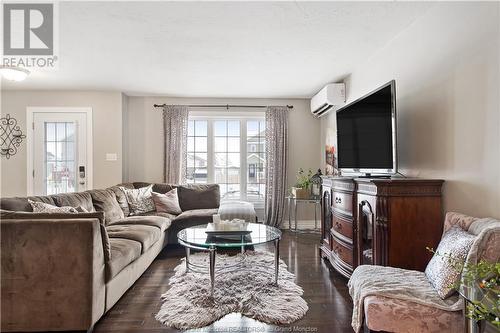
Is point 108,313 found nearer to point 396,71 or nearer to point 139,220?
point 139,220

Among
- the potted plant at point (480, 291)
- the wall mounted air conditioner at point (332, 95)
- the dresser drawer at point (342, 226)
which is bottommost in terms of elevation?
the dresser drawer at point (342, 226)

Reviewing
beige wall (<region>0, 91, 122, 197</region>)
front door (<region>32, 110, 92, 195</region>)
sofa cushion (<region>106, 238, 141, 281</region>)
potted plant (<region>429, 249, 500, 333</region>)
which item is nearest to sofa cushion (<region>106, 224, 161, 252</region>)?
sofa cushion (<region>106, 238, 141, 281</region>)

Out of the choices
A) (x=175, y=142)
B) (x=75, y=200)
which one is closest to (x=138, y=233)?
(x=75, y=200)

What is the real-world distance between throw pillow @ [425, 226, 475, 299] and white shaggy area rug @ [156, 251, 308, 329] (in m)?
1.02

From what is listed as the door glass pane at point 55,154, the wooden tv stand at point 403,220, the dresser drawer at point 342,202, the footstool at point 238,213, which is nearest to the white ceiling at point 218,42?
the door glass pane at point 55,154

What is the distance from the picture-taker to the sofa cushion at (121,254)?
7.17 ft

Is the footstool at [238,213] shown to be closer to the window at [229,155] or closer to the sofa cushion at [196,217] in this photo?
the sofa cushion at [196,217]

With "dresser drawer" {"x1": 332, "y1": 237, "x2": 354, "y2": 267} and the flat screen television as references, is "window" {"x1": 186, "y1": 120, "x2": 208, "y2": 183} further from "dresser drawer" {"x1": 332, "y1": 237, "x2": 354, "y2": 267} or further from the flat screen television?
"dresser drawer" {"x1": 332, "y1": 237, "x2": 354, "y2": 267}

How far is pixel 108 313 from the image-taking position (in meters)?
2.28

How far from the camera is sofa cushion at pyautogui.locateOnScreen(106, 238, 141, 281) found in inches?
86.0

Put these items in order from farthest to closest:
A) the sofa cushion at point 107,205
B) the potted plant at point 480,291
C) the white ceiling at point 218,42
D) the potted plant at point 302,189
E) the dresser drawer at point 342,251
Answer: the potted plant at point 302,189, the sofa cushion at point 107,205, the dresser drawer at point 342,251, the white ceiling at point 218,42, the potted plant at point 480,291

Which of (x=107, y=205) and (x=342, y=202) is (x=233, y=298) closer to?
(x=342, y=202)

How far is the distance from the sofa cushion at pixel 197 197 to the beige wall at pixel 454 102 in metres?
2.91

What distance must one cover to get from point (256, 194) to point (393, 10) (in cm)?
375
